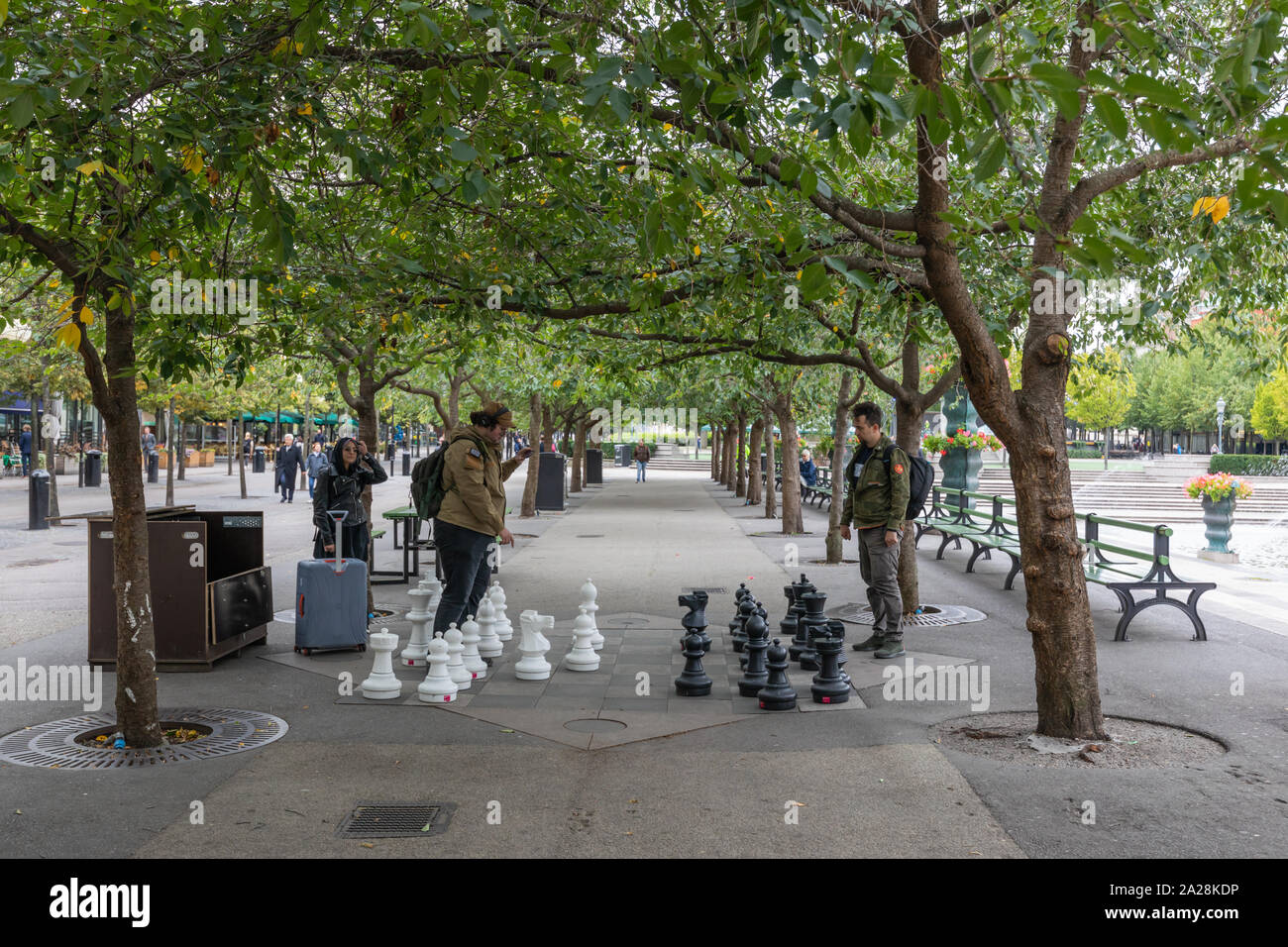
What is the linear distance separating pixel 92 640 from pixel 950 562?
11.8 meters

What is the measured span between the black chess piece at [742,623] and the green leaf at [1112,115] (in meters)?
5.73

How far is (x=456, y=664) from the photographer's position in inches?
287

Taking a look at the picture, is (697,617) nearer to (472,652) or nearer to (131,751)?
(472,652)

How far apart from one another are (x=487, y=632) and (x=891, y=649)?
321 cm

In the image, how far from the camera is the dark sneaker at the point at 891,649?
340 inches

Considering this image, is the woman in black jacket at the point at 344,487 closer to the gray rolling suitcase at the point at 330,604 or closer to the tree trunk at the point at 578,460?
the gray rolling suitcase at the point at 330,604

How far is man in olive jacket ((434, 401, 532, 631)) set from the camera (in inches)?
322

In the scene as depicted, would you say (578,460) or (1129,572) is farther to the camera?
(578,460)

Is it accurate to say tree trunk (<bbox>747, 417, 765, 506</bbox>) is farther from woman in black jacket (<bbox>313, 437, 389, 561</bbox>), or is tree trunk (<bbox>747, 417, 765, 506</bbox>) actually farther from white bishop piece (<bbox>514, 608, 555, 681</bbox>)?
white bishop piece (<bbox>514, 608, 555, 681</bbox>)

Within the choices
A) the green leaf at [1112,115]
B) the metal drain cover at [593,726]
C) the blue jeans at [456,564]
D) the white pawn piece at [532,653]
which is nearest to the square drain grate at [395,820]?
the metal drain cover at [593,726]

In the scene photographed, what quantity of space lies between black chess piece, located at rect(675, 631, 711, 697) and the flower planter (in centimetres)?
1522

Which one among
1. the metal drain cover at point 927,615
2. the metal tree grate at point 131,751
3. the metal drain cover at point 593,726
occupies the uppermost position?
the metal tree grate at point 131,751

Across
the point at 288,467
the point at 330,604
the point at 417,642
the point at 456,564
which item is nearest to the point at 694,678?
the point at 456,564

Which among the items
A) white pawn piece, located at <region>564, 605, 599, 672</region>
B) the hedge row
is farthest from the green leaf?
the hedge row
